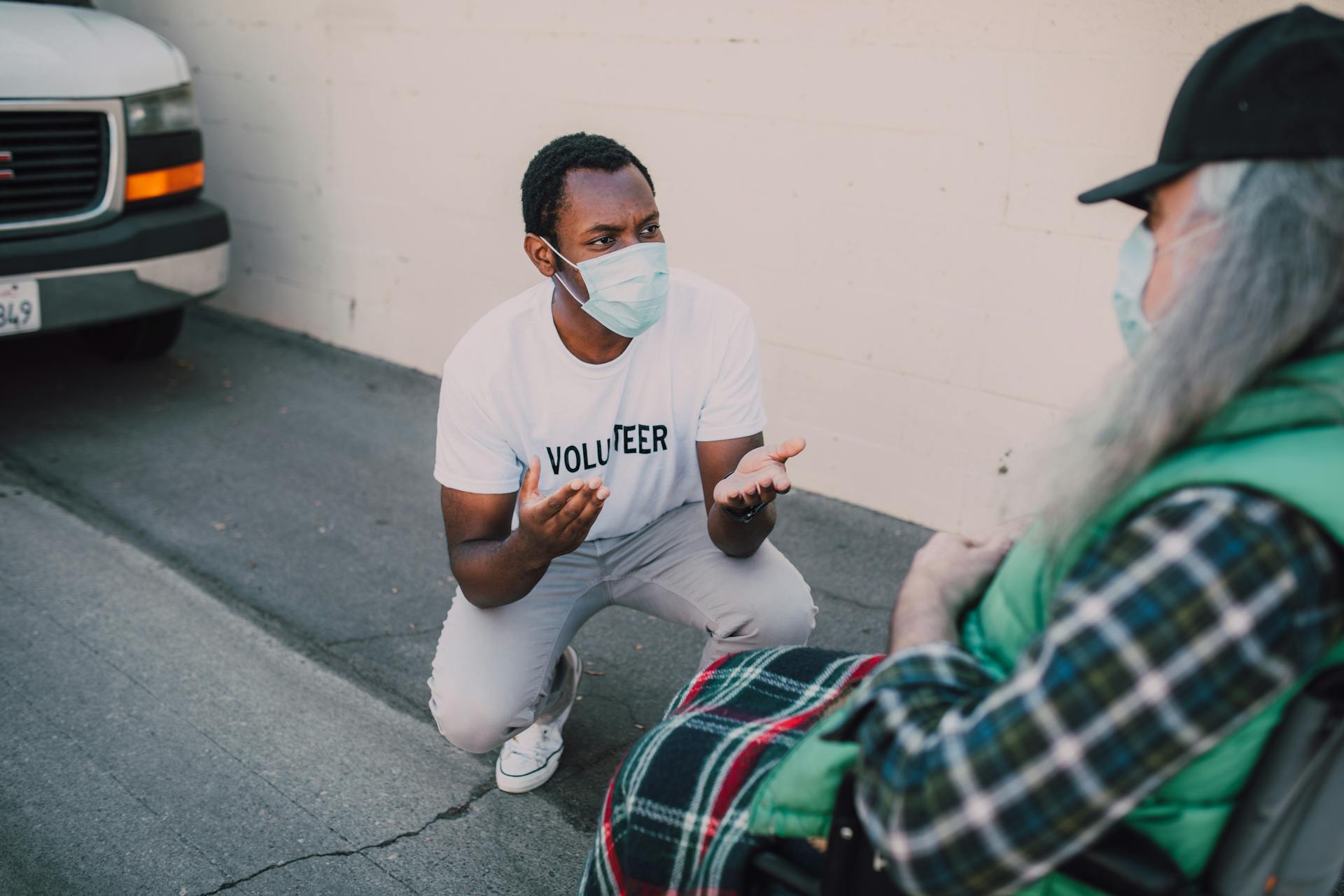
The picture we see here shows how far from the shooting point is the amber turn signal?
4926 mm

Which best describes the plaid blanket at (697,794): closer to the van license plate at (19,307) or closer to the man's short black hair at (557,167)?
the man's short black hair at (557,167)

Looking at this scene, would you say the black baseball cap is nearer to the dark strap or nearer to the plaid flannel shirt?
the plaid flannel shirt

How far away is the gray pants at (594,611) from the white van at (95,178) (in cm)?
292

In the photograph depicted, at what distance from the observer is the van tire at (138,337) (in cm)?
553

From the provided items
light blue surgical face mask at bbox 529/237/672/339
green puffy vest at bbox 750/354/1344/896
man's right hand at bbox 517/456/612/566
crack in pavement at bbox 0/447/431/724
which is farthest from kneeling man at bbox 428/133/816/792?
green puffy vest at bbox 750/354/1344/896

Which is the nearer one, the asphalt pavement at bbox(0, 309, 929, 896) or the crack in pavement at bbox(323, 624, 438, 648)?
the asphalt pavement at bbox(0, 309, 929, 896)

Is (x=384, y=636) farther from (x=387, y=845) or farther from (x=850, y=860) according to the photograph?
(x=850, y=860)

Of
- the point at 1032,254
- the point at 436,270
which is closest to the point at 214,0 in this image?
the point at 436,270

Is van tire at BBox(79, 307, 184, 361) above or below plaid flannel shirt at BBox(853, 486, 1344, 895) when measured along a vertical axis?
below

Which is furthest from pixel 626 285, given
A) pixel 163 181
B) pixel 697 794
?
pixel 163 181

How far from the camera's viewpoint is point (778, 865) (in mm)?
1418

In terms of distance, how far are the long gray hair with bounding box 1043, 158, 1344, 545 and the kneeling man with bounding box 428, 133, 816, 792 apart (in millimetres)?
1210

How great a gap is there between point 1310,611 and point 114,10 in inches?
300

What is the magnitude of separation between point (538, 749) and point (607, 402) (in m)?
0.88
